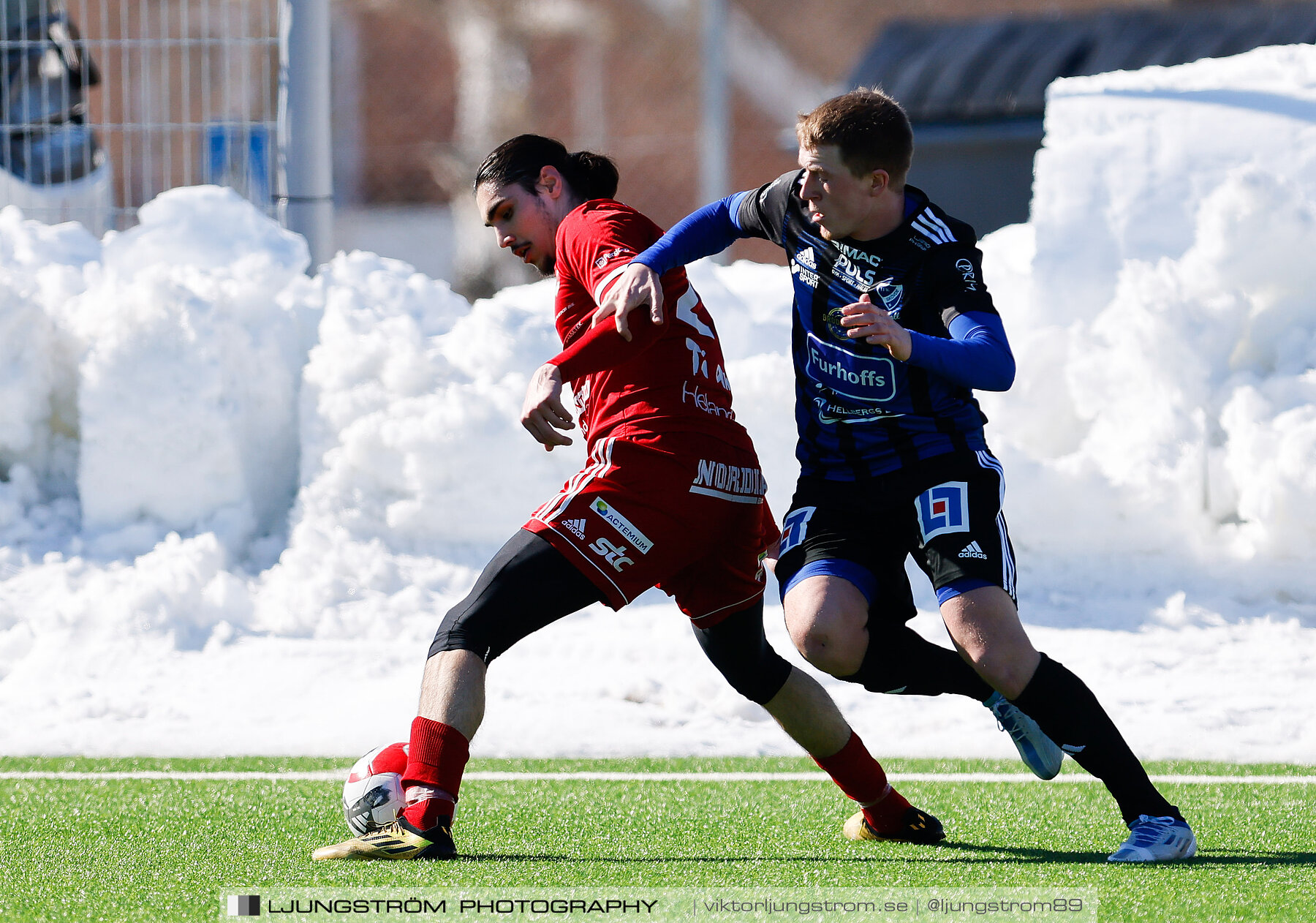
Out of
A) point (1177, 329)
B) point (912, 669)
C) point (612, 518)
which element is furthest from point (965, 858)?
point (1177, 329)

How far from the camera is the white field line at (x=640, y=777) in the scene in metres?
4.87

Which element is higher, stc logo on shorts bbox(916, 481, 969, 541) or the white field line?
stc logo on shorts bbox(916, 481, 969, 541)

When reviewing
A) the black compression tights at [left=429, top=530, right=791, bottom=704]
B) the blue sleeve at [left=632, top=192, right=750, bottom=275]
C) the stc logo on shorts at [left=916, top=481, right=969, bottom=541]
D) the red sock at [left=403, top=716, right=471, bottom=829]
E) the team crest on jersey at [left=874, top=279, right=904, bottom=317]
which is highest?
the blue sleeve at [left=632, top=192, right=750, bottom=275]

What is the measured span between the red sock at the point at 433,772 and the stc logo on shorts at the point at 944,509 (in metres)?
1.10

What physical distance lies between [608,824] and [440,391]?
3.60 meters

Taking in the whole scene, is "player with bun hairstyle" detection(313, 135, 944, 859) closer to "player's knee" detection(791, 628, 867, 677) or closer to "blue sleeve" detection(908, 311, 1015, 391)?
"player's knee" detection(791, 628, 867, 677)

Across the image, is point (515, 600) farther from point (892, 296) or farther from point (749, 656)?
point (892, 296)

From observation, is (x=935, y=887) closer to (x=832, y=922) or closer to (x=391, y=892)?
(x=832, y=922)

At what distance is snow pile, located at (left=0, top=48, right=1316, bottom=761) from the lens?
6.50 meters

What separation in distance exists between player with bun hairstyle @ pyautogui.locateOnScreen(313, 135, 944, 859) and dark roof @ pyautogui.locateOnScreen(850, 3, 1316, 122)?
28.8 feet

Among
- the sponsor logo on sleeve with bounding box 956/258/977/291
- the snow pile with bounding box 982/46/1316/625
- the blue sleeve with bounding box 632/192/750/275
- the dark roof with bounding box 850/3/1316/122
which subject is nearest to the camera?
the sponsor logo on sleeve with bounding box 956/258/977/291

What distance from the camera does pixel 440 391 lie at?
7438mm

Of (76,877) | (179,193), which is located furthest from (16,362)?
(76,877)

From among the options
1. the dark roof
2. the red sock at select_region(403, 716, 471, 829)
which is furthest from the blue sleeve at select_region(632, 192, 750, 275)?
the dark roof
